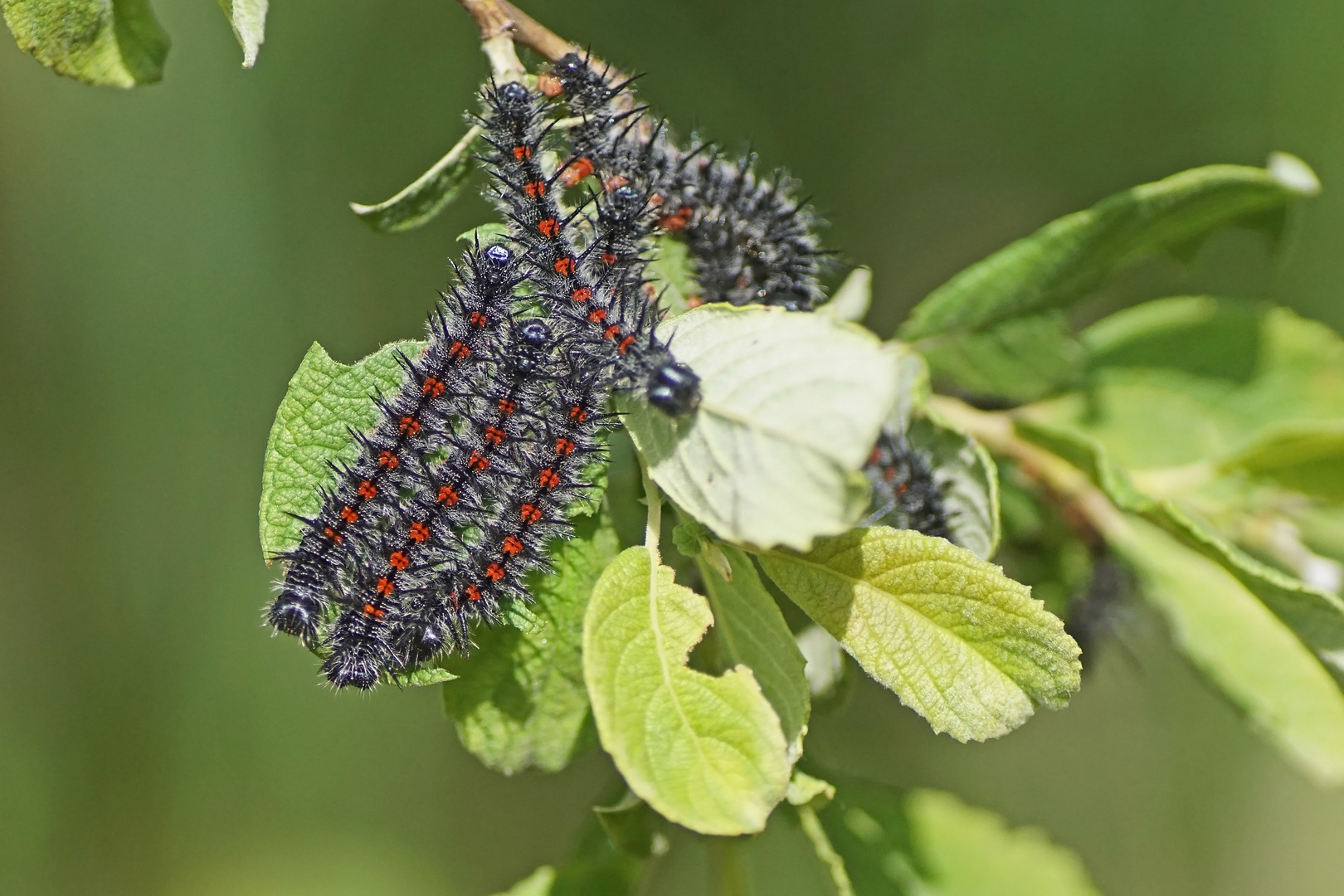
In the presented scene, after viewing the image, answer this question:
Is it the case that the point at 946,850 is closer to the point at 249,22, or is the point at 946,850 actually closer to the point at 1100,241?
the point at 1100,241

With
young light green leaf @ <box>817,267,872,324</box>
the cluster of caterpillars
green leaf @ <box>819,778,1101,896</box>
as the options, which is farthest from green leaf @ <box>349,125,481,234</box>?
green leaf @ <box>819,778,1101,896</box>

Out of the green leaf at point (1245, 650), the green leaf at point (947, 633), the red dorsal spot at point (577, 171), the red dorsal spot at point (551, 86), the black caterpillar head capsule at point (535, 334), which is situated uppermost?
the red dorsal spot at point (551, 86)

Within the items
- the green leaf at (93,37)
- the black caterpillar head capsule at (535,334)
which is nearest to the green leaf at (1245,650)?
the black caterpillar head capsule at (535,334)

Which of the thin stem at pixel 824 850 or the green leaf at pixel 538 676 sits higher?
the green leaf at pixel 538 676

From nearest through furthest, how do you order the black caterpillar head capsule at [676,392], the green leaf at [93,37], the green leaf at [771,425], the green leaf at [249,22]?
the green leaf at [771,425] < the black caterpillar head capsule at [676,392] < the green leaf at [249,22] < the green leaf at [93,37]

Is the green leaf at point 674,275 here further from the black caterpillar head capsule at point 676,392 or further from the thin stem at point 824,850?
the thin stem at point 824,850

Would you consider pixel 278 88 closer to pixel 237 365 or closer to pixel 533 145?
pixel 237 365

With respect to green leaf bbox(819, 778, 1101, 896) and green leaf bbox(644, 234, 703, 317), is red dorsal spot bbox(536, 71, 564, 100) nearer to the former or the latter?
green leaf bbox(644, 234, 703, 317)
